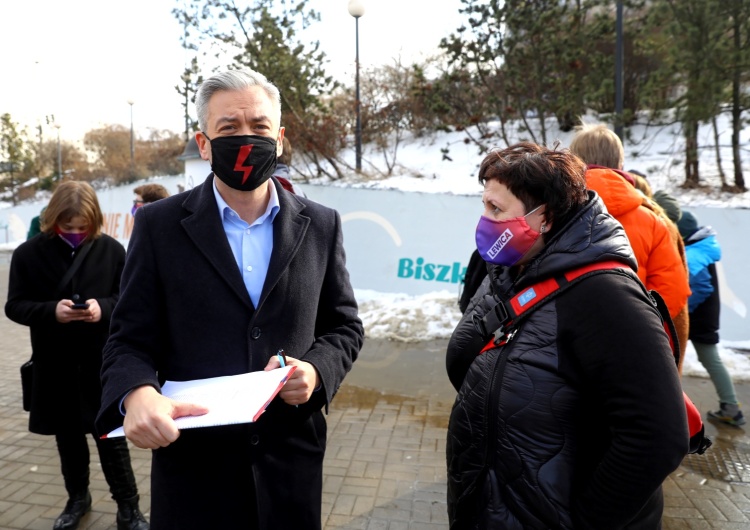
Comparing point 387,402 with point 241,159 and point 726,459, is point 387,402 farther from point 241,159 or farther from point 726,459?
point 241,159

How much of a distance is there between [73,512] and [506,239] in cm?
309

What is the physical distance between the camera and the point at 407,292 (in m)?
9.53

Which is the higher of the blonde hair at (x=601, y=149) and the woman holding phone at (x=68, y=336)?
the blonde hair at (x=601, y=149)

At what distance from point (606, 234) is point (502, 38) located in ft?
40.7

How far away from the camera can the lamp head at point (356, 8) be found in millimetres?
11969

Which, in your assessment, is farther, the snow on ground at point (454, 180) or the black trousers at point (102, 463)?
the snow on ground at point (454, 180)

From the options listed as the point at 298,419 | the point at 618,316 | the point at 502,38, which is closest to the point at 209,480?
the point at 298,419

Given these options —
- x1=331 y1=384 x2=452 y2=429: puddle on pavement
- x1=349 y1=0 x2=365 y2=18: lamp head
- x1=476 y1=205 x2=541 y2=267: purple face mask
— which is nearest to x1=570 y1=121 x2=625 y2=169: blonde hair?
x1=476 y1=205 x2=541 y2=267: purple face mask

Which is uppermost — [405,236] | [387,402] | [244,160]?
[244,160]

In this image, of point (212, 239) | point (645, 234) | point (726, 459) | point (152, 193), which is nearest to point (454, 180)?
point (152, 193)

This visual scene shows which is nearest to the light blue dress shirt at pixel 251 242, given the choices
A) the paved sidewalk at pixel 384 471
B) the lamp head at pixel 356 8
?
the paved sidewalk at pixel 384 471

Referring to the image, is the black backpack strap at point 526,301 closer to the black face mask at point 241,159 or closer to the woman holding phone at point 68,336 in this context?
the black face mask at point 241,159

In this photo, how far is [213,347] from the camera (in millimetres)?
1783

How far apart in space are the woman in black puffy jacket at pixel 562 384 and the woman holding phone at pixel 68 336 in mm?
2285
